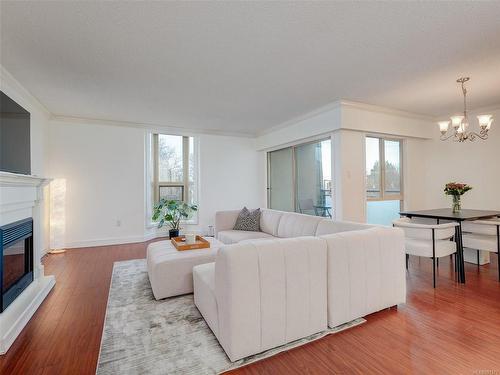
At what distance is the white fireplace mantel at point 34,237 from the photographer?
1.98 meters

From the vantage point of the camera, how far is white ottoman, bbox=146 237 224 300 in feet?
8.45

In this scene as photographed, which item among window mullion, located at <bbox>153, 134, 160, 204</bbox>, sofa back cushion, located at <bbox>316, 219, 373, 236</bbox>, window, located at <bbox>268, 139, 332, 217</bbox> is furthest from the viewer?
window mullion, located at <bbox>153, 134, 160, 204</bbox>

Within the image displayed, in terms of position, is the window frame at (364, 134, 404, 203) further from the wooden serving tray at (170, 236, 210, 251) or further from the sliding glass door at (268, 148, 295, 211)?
the wooden serving tray at (170, 236, 210, 251)

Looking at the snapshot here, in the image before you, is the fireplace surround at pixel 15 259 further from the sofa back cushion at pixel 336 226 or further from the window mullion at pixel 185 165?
the window mullion at pixel 185 165

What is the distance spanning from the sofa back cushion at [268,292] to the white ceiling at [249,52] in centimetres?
180

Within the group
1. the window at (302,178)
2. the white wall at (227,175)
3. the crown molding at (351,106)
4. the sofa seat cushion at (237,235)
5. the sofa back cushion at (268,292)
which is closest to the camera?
the sofa back cushion at (268,292)

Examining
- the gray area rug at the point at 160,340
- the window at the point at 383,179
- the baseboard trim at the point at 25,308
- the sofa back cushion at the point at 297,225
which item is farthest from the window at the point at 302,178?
the baseboard trim at the point at 25,308

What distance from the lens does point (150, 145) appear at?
5609 millimetres

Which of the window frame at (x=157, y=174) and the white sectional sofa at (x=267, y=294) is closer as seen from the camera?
the white sectional sofa at (x=267, y=294)

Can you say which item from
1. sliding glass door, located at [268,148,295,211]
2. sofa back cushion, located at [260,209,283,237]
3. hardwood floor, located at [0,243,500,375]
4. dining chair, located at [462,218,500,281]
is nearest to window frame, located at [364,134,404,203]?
dining chair, located at [462,218,500,281]

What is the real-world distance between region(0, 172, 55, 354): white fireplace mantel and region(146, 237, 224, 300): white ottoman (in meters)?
1.05

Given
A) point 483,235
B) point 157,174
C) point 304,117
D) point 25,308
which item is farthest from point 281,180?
point 25,308

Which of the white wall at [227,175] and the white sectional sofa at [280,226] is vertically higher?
the white wall at [227,175]

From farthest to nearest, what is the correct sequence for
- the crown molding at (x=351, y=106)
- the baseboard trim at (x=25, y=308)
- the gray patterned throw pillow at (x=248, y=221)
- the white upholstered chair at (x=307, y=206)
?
the white upholstered chair at (x=307, y=206) < the gray patterned throw pillow at (x=248, y=221) < the crown molding at (x=351, y=106) < the baseboard trim at (x=25, y=308)
